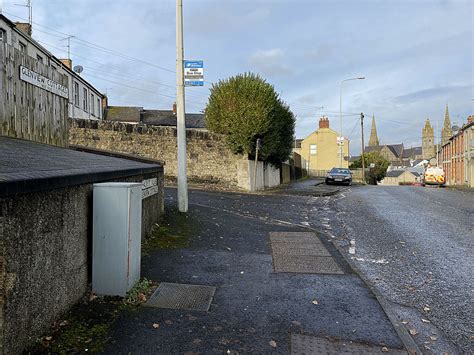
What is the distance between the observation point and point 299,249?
7.12 metres

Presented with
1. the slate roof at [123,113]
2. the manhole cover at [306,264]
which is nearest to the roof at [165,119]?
the slate roof at [123,113]

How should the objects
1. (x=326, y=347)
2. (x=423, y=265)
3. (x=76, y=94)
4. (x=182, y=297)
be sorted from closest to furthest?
(x=326, y=347), (x=182, y=297), (x=423, y=265), (x=76, y=94)

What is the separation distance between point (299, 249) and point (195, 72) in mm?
5123

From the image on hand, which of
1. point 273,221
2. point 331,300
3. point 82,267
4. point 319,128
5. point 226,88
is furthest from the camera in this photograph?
point 319,128

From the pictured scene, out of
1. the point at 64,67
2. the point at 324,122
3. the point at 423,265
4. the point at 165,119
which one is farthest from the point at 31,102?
the point at 324,122

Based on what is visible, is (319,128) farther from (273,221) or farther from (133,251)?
(133,251)

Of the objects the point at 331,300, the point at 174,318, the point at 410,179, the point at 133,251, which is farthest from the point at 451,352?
the point at 410,179

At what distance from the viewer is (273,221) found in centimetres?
1025

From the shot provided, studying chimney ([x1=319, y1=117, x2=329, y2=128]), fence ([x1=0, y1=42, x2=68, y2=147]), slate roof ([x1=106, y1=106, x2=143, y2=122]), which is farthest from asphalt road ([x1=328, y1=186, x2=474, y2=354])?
chimney ([x1=319, y1=117, x2=329, y2=128])

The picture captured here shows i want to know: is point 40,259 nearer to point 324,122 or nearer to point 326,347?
point 326,347

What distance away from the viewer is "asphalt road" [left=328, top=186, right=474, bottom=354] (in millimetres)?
4047

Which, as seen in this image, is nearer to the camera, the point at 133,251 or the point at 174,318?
the point at 174,318

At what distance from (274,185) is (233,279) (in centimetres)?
1936

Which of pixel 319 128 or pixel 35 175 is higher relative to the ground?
pixel 319 128
